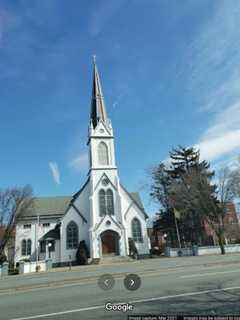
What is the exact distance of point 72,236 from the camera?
36.4 m

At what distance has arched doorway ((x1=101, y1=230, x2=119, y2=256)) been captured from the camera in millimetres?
34875

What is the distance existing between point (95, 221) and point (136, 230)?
6.28 metres

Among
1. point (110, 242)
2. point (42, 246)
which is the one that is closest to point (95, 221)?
point (110, 242)

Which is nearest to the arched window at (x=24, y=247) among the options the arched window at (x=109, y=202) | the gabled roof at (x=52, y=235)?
the gabled roof at (x=52, y=235)

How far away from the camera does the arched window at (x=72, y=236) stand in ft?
118

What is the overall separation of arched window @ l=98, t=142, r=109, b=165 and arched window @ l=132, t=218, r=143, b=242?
9363 millimetres

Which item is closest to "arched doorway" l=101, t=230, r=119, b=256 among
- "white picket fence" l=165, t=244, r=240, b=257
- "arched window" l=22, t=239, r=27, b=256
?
"white picket fence" l=165, t=244, r=240, b=257

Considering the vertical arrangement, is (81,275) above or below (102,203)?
below

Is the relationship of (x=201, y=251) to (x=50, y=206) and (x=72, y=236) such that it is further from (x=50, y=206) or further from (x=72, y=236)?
(x=50, y=206)

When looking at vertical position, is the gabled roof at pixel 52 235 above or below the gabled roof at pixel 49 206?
below

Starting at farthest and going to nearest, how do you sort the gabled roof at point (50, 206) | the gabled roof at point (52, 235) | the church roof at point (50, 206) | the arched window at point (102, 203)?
the church roof at point (50, 206) → the gabled roof at point (50, 206) → the gabled roof at point (52, 235) → the arched window at point (102, 203)

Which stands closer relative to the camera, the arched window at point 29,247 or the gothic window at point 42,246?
the gothic window at point 42,246

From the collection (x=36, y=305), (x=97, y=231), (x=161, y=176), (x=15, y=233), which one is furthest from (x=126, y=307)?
(x=161, y=176)

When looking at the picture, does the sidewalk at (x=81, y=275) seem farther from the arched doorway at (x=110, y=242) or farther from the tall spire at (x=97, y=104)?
the tall spire at (x=97, y=104)
